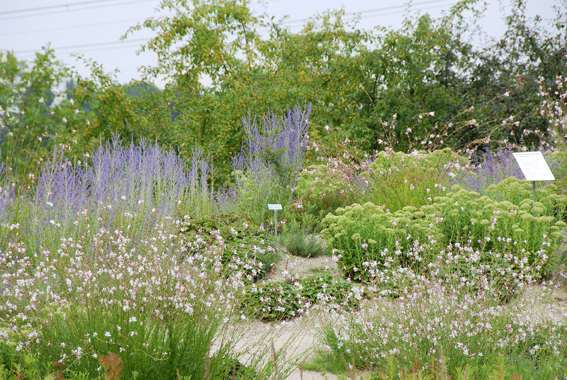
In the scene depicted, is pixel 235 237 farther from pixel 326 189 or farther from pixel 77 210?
pixel 326 189

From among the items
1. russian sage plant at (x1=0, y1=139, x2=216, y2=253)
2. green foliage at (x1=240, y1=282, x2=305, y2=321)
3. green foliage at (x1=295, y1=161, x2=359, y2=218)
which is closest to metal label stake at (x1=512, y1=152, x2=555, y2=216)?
green foliage at (x1=295, y1=161, x2=359, y2=218)

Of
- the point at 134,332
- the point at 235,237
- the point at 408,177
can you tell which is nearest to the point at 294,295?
the point at 235,237

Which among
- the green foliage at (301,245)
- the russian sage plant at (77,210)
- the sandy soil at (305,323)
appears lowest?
the sandy soil at (305,323)

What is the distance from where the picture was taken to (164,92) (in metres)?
12.6

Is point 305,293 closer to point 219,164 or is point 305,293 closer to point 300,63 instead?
point 219,164

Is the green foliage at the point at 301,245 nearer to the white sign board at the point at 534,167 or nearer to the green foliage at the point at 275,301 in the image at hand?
the green foliage at the point at 275,301

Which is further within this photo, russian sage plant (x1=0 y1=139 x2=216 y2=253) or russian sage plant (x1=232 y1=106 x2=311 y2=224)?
russian sage plant (x1=232 y1=106 x2=311 y2=224)

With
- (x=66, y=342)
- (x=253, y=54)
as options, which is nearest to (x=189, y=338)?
(x=66, y=342)

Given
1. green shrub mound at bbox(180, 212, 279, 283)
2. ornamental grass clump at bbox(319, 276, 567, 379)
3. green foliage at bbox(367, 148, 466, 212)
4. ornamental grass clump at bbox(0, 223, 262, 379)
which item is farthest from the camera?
green foliage at bbox(367, 148, 466, 212)

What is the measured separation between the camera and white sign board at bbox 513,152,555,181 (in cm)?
547

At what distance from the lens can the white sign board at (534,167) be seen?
5.47m

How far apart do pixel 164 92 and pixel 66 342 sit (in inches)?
423

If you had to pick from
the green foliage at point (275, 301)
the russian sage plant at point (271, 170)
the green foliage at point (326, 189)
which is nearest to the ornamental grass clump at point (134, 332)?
the green foliage at point (275, 301)

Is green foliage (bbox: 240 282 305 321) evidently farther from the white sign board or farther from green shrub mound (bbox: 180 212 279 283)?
the white sign board
